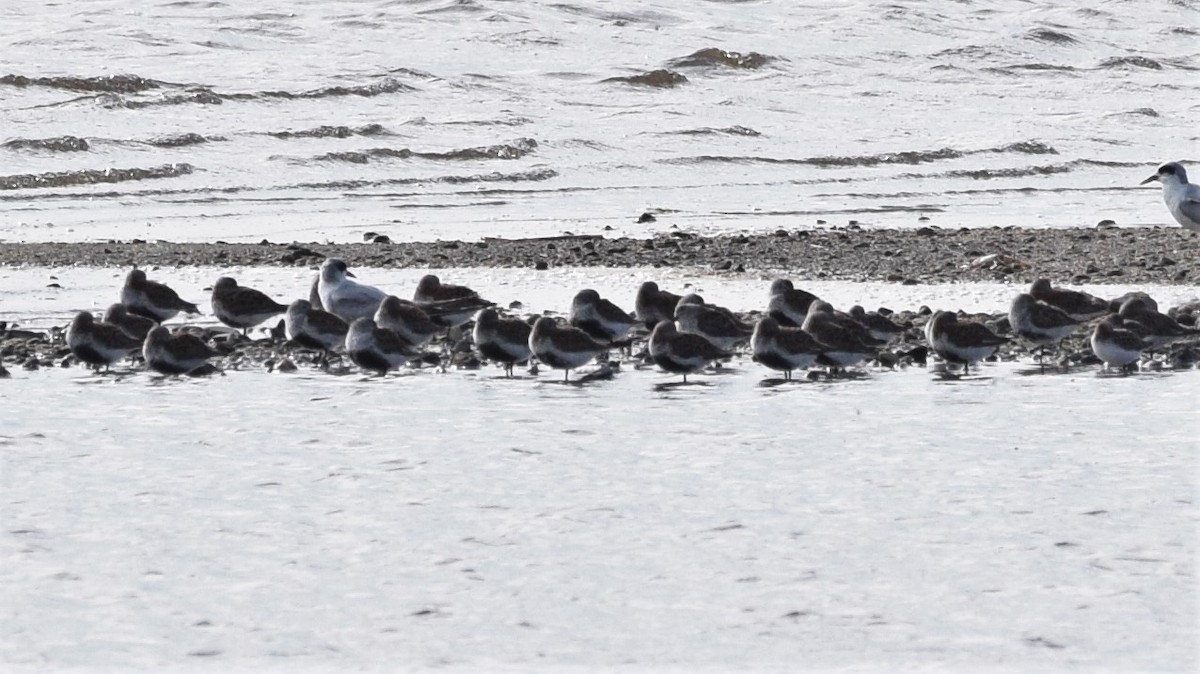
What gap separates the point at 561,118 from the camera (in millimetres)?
38344

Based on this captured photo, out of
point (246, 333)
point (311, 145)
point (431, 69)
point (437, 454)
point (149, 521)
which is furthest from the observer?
point (431, 69)

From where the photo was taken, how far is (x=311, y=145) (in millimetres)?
33094

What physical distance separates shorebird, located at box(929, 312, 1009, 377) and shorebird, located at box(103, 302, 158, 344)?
509 centimetres

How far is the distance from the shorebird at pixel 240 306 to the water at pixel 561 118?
8.11 meters

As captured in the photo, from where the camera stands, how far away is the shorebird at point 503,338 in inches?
438

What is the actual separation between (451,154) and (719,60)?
57.7ft

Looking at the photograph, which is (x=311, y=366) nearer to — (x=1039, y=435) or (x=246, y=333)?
(x=246, y=333)

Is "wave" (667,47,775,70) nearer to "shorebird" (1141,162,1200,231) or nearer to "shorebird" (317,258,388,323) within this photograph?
"shorebird" (1141,162,1200,231)

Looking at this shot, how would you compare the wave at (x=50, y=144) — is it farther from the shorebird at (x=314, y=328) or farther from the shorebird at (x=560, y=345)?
the shorebird at (x=560, y=345)

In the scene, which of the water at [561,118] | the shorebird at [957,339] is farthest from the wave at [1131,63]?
the shorebird at [957,339]

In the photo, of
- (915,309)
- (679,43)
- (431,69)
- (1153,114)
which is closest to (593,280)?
(915,309)

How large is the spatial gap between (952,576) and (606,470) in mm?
2251

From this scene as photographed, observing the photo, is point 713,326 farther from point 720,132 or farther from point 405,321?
point 720,132

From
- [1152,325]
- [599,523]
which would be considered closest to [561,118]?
[1152,325]
